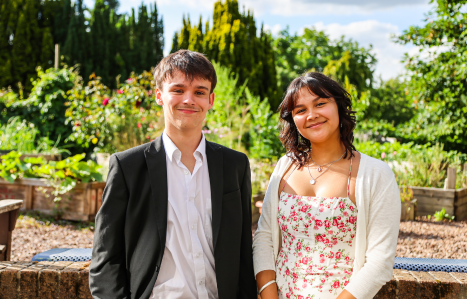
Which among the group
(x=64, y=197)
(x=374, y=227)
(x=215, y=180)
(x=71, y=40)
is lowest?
(x=64, y=197)

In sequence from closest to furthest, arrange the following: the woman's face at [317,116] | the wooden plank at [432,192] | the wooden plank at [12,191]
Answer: the woman's face at [317,116]
the wooden plank at [12,191]
the wooden plank at [432,192]

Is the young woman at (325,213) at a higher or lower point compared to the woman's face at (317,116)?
lower

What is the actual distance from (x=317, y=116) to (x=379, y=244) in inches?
23.3

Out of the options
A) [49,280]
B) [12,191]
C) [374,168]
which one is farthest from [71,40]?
[374,168]

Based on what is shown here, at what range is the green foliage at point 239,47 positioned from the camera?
1229 cm

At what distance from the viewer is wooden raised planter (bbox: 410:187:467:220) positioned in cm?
559

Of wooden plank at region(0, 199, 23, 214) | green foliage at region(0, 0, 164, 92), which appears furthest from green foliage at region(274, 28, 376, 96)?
wooden plank at region(0, 199, 23, 214)

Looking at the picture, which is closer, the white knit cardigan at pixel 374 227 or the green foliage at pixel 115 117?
the white knit cardigan at pixel 374 227

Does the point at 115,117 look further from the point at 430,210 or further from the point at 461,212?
the point at 461,212

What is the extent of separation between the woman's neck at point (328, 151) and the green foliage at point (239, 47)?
10170mm

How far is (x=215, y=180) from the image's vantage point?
1664 millimetres

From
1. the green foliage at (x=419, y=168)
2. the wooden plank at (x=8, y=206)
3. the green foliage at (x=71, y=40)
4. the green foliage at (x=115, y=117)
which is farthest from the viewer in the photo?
the green foliage at (x=71, y=40)

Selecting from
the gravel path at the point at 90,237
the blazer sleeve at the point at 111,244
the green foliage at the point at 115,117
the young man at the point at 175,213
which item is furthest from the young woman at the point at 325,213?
the green foliage at the point at 115,117

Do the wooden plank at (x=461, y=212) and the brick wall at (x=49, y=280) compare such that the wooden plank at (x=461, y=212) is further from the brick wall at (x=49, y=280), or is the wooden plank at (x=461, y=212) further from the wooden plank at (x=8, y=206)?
the wooden plank at (x=8, y=206)
